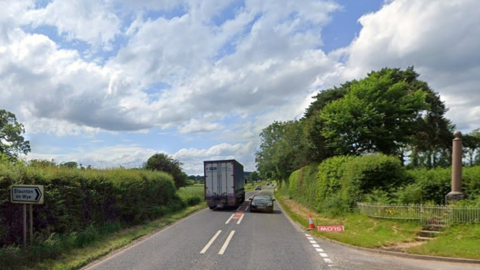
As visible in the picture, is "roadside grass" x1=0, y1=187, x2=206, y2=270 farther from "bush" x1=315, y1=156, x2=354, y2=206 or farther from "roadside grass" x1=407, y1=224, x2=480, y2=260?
"bush" x1=315, y1=156, x2=354, y2=206

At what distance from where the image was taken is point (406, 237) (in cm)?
1244

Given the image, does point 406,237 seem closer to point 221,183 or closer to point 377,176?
point 377,176

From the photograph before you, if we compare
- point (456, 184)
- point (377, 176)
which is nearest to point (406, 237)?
point (456, 184)

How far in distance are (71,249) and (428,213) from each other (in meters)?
13.1

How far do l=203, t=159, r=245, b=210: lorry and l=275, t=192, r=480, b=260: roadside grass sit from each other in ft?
42.0

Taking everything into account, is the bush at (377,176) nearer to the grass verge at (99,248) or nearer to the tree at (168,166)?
the grass verge at (99,248)

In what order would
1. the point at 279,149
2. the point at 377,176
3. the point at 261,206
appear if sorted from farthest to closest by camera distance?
the point at 279,149
the point at 261,206
the point at 377,176

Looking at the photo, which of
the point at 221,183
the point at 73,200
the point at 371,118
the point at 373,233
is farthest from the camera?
the point at 221,183

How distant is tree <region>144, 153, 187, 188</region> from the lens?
1601 inches

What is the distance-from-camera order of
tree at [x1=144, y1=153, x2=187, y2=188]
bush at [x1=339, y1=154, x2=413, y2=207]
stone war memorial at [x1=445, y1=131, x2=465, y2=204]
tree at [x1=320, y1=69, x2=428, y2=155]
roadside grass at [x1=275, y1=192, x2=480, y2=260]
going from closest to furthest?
roadside grass at [x1=275, y1=192, x2=480, y2=260]
stone war memorial at [x1=445, y1=131, x2=465, y2=204]
bush at [x1=339, y1=154, x2=413, y2=207]
tree at [x1=320, y1=69, x2=428, y2=155]
tree at [x1=144, y1=153, x2=187, y2=188]

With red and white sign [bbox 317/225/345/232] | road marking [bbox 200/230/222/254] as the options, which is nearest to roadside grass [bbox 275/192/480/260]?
red and white sign [bbox 317/225/345/232]

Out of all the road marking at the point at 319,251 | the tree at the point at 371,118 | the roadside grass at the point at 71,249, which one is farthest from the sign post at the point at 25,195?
the tree at the point at 371,118

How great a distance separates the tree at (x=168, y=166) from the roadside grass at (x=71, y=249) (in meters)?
25.8

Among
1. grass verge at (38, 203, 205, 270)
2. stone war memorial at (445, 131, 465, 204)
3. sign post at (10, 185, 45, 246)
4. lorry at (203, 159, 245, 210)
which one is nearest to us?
grass verge at (38, 203, 205, 270)
